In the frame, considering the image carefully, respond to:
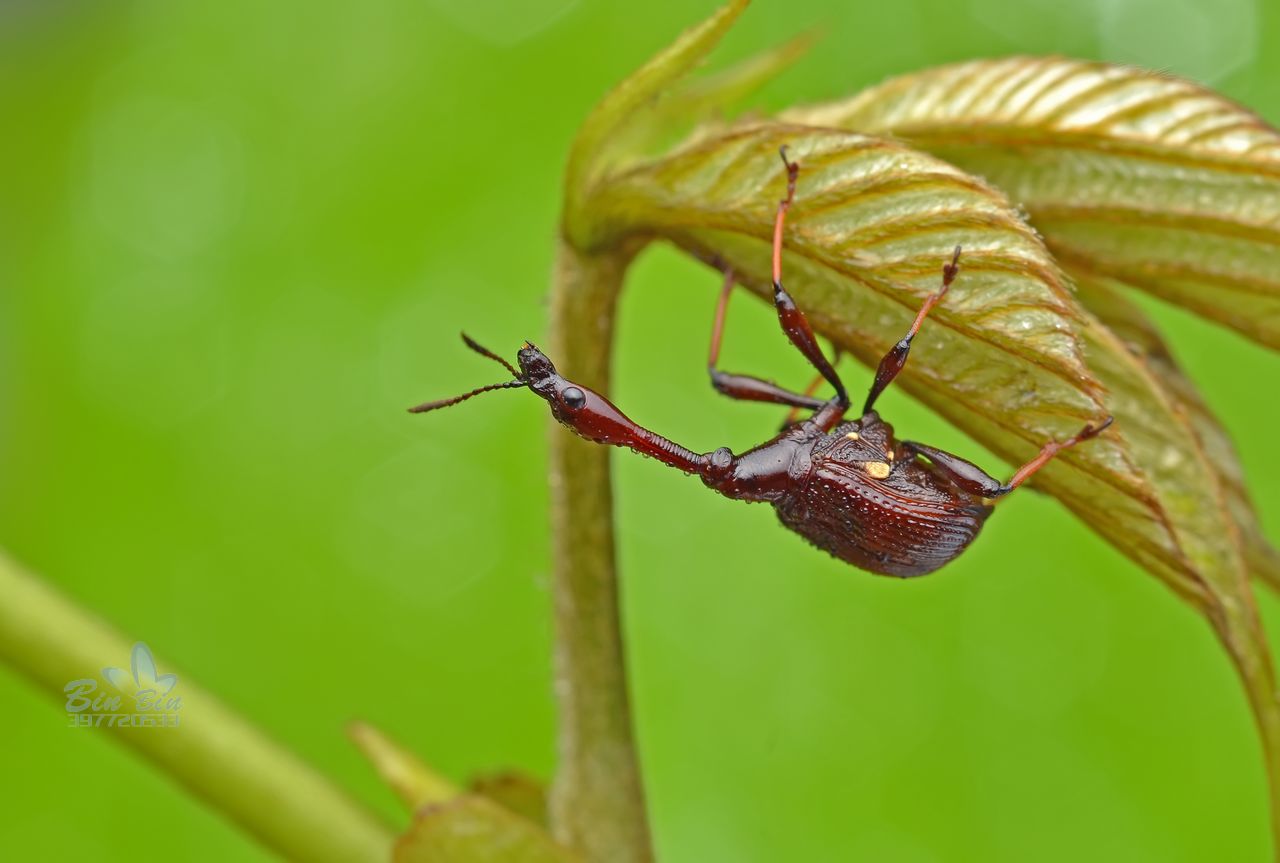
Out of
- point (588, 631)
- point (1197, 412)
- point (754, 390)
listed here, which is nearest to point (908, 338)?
point (1197, 412)

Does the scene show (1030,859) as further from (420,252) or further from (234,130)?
(234,130)

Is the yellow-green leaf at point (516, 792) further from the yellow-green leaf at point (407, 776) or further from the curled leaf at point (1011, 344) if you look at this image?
the curled leaf at point (1011, 344)

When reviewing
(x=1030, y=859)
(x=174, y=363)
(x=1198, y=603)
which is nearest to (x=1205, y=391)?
(x=1030, y=859)

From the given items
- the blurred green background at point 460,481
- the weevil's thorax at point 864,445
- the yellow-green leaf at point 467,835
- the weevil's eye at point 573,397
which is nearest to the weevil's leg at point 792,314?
the weevil's thorax at point 864,445

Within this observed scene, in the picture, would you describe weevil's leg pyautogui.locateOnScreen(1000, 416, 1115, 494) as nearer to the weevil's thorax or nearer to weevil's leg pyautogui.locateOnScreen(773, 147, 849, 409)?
weevil's leg pyautogui.locateOnScreen(773, 147, 849, 409)

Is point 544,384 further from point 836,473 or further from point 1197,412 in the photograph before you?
point 1197,412
